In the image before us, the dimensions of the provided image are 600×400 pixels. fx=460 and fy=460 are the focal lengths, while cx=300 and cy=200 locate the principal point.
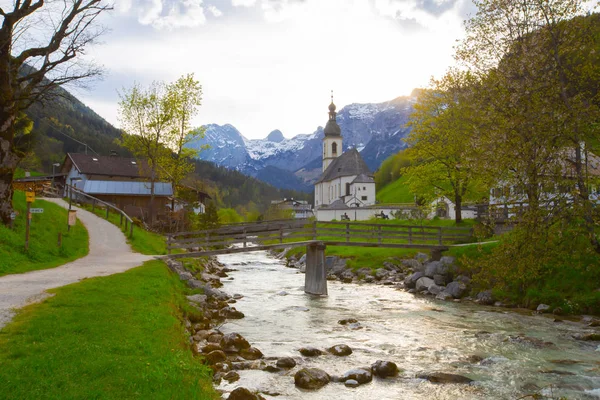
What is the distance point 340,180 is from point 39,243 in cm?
8976

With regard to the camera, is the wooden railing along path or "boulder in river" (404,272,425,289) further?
"boulder in river" (404,272,425,289)

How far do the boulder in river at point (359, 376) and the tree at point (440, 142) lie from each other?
2674 centimetres

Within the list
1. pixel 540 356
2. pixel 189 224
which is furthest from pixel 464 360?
pixel 189 224

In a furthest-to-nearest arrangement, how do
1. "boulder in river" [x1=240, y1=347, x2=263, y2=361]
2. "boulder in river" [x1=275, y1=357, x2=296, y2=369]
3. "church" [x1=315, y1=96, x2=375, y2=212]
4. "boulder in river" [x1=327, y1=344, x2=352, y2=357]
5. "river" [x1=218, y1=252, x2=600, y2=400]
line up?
"church" [x1=315, y1=96, x2=375, y2=212]
"boulder in river" [x1=327, y1=344, x2=352, y2=357]
"boulder in river" [x1=240, y1=347, x2=263, y2=361]
"boulder in river" [x1=275, y1=357, x2=296, y2=369]
"river" [x1=218, y1=252, x2=600, y2=400]

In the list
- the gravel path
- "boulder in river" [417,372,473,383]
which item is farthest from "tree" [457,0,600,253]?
the gravel path

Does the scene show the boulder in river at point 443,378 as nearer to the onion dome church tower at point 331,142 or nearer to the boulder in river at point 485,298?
the boulder in river at point 485,298

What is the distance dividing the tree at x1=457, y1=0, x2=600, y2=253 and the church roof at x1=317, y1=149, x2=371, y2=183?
87796 millimetres

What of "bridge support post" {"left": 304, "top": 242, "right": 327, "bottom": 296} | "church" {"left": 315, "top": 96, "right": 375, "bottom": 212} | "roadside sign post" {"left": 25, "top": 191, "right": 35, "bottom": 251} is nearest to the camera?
"roadside sign post" {"left": 25, "top": 191, "right": 35, "bottom": 251}

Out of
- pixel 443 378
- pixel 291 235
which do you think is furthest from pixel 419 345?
pixel 291 235

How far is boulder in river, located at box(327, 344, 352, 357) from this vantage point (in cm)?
1408

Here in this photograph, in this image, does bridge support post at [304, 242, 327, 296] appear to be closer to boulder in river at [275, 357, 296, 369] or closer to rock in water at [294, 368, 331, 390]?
boulder in river at [275, 357, 296, 369]

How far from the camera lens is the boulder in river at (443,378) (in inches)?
455

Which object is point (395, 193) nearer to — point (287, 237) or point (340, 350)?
point (287, 237)

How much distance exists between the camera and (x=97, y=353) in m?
8.25
